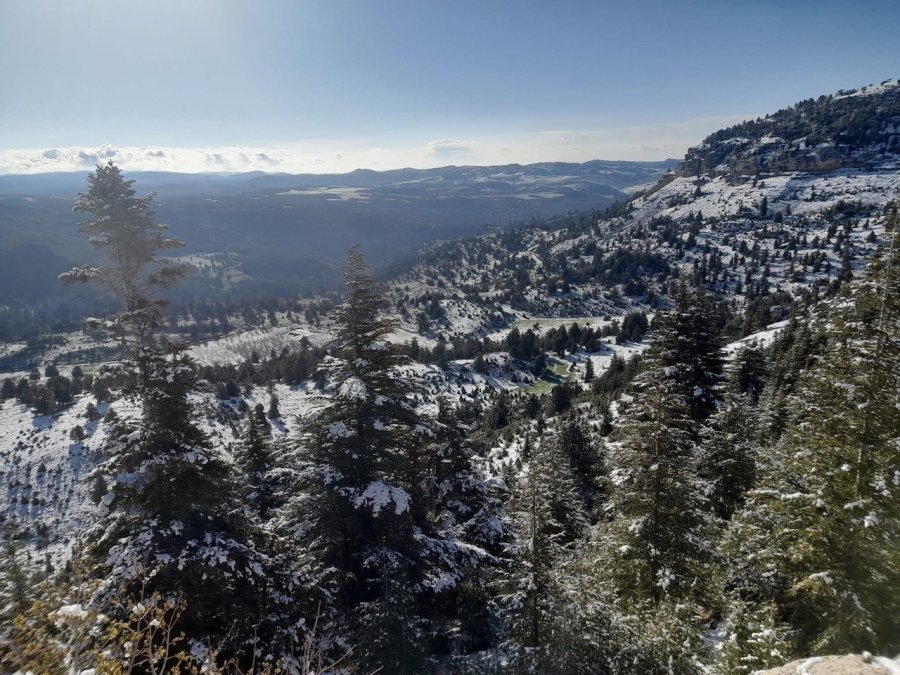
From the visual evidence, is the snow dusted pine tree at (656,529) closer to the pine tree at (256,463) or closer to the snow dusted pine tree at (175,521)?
the snow dusted pine tree at (175,521)

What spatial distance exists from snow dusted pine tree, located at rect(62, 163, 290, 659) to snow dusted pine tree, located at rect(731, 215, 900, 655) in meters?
13.2

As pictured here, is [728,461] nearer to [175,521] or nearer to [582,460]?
[582,460]

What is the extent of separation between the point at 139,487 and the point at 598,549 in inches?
551

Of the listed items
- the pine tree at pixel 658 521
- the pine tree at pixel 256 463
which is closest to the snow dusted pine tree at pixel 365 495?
the pine tree at pixel 658 521

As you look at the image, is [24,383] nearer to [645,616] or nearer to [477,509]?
A: [477,509]

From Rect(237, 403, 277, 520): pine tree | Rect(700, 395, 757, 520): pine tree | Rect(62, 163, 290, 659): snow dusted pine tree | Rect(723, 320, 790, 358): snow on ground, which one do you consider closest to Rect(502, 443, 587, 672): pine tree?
Rect(62, 163, 290, 659): snow dusted pine tree

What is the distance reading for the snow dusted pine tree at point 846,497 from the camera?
10773mm

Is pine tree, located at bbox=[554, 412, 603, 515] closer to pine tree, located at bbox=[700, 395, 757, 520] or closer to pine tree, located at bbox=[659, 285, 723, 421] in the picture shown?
pine tree, located at bbox=[659, 285, 723, 421]

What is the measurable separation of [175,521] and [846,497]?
17.1 meters

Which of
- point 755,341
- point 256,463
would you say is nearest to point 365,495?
point 256,463

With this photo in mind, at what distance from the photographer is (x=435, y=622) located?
15.5 meters

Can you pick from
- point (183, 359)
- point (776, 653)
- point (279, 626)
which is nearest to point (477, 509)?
point (279, 626)

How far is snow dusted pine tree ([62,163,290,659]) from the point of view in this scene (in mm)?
11648

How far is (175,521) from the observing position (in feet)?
40.4
